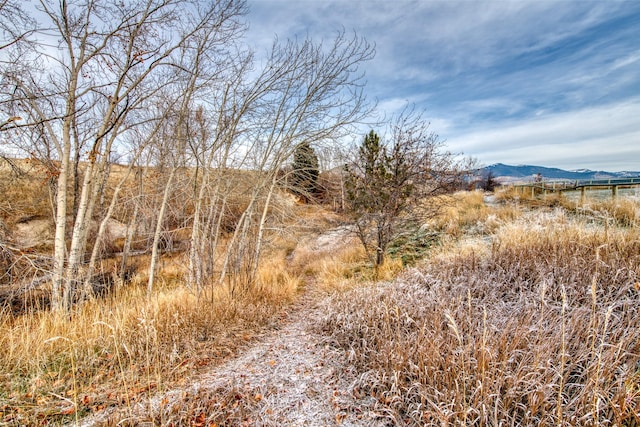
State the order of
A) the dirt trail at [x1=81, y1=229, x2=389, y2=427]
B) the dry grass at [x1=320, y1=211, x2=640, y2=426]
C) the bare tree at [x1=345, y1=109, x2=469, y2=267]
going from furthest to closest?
the bare tree at [x1=345, y1=109, x2=469, y2=267] < the dirt trail at [x1=81, y1=229, x2=389, y2=427] < the dry grass at [x1=320, y1=211, x2=640, y2=426]

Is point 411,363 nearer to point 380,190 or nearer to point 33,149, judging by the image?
point 380,190

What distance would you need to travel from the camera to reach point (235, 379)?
2584mm

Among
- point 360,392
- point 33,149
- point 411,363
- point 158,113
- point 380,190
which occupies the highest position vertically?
point 158,113

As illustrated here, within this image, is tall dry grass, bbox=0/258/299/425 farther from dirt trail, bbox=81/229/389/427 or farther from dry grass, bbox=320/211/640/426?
dry grass, bbox=320/211/640/426

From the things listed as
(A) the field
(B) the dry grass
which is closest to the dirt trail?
(A) the field

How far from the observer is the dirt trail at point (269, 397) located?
2.07 m

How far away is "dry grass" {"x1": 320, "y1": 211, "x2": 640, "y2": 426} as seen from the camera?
177 cm

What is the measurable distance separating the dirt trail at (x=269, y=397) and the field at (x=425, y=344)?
29 millimetres

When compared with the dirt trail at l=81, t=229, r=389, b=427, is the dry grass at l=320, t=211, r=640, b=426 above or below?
above

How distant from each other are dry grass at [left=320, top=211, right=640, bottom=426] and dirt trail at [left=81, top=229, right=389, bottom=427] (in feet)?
0.72

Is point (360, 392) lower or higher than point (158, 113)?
lower

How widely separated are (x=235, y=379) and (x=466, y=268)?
3617 millimetres

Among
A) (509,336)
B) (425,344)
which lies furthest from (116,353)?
(509,336)

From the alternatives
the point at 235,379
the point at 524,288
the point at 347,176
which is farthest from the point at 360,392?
the point at 347,176
